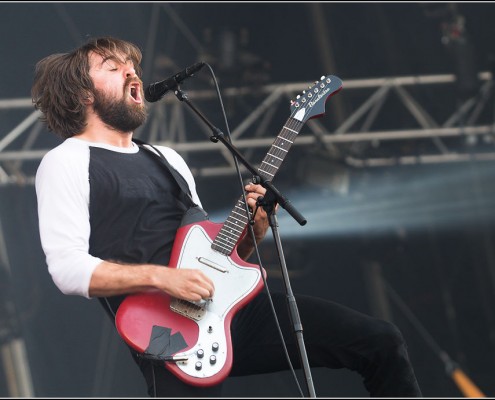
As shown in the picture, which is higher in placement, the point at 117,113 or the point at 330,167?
the point at 117,113

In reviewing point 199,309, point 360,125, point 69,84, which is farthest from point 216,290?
point 360,125

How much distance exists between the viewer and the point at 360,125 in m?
6.14

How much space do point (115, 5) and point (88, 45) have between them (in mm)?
2510

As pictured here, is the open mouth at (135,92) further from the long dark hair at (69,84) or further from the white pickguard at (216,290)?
the white pickguard at (216,290)

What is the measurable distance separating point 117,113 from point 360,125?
3.32 m

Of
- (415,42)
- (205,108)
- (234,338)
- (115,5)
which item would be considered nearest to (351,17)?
(415,42)

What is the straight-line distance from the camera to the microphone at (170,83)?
2928mm

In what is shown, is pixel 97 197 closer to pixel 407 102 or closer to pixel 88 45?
pixel 88 45

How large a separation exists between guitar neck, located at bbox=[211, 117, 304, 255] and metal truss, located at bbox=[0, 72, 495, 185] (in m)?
2.72

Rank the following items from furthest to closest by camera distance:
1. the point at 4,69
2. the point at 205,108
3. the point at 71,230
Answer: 1. the point at 205,108
2. the point at 4,69
3. the point at 71,230

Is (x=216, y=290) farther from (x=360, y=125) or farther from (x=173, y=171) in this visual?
(x=360, y=125)

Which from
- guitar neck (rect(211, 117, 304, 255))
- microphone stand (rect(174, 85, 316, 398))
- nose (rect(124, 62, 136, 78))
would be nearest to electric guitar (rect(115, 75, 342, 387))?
guitar neck (rect(211, 117, 304, 255))

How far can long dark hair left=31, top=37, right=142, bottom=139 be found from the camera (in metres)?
3.06

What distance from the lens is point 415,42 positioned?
594cm
